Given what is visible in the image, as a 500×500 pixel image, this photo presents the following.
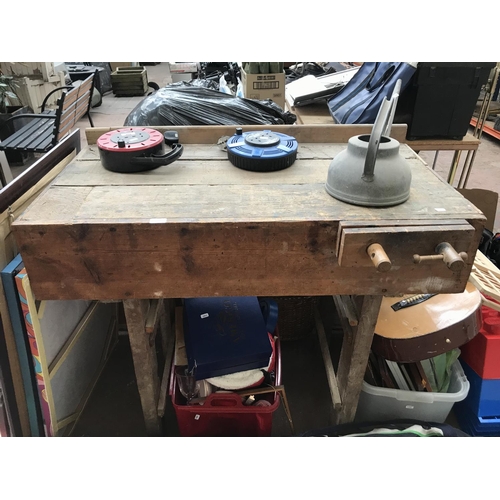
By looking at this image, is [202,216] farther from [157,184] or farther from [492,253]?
[492,253]

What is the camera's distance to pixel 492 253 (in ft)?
6.62

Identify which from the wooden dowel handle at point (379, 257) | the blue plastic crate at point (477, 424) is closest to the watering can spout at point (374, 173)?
the wooden dowel handle at point (379, 257)

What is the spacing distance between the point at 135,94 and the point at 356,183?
605 centimetres

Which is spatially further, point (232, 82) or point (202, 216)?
point (232, 82)

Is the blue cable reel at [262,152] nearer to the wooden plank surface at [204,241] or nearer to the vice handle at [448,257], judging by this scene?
the wooden plank surface at [204,241]

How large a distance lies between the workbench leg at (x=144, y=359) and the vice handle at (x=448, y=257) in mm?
695

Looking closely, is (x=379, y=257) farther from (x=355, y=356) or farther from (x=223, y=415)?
(x=223, y=415)

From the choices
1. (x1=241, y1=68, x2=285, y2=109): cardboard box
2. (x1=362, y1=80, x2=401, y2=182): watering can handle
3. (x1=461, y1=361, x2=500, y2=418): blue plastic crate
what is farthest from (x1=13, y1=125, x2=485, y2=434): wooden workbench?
(x1=241, y1=68, x2=285, y2=109): cardboard box

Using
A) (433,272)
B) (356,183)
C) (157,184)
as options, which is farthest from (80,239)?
(433,272)

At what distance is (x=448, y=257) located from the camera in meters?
0.81

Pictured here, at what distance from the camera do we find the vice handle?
2.62 feet

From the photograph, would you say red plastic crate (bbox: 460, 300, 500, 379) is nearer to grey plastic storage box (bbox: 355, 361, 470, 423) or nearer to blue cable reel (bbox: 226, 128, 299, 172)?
grey plastic storage box (bbox: 355, 361, 470, 423)

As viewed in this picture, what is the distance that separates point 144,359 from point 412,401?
35.2 inches

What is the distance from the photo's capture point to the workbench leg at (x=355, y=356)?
113 centimetres
